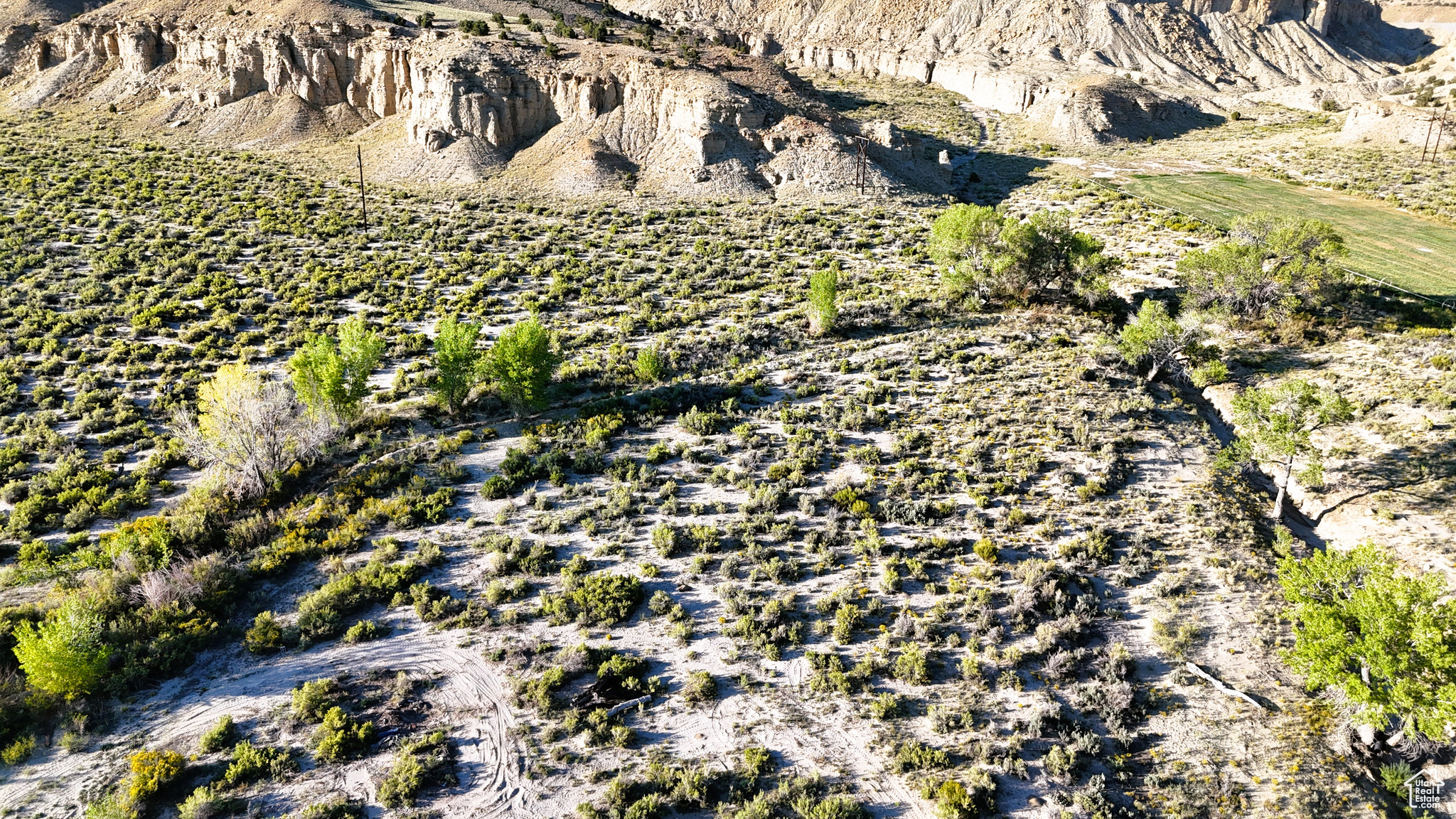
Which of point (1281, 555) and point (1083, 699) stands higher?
point (1281, 555)

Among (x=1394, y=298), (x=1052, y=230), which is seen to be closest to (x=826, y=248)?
(x=1052, y=230)

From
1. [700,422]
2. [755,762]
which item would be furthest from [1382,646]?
[700,422]

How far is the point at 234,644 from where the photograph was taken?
17.4m

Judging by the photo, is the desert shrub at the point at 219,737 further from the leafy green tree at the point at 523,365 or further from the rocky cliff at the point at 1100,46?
the rocky cliff at the point at 1100,46

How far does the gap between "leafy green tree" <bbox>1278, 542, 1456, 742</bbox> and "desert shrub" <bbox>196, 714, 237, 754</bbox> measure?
75.9 feet

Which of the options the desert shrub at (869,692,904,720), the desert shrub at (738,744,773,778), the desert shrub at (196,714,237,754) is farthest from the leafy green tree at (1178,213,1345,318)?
the desert shrub at (196,714,237,754)

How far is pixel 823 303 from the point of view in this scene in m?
35.0

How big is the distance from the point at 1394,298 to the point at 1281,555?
86.7ft

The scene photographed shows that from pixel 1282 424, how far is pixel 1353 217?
42419mm

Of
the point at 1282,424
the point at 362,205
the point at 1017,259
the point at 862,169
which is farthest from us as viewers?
the point at 862,169

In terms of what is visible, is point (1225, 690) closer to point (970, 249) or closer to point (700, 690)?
point (700, 690)

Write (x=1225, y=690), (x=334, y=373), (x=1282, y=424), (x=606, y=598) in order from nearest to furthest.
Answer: (x=1225, y=690) → (x=606, y=598) → (x=1282, y=424) → (x=334, y=373)

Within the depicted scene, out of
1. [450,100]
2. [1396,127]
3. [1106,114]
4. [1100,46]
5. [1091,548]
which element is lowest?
[1091,548]

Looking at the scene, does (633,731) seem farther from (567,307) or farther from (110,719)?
(567,307)
